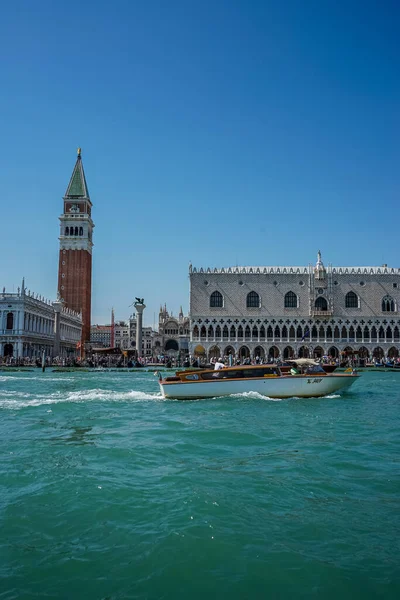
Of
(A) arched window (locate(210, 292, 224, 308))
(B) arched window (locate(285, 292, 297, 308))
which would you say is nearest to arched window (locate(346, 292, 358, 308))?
(B) arched window (locate(285, 292, 297, 308))

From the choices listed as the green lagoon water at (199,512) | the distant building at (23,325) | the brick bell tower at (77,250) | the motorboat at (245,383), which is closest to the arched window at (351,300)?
the distant building at (23,325)

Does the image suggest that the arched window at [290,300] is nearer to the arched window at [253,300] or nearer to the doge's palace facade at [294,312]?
the doge's palace facade at [294,312]

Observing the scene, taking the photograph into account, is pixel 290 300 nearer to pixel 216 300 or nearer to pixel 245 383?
pixel 216 300

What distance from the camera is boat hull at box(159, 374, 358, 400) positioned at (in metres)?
18.8

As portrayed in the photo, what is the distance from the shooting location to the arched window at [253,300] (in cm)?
5922

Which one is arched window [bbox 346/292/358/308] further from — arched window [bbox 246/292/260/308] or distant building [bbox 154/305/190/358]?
distant building [bbox 154/305/190/358]

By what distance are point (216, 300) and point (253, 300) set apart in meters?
4.30

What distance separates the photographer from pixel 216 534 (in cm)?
554

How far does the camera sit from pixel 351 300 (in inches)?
2331

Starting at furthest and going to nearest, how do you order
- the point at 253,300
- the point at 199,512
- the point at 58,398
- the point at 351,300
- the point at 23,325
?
the point at 253,300, the point at 351,300, the point at 23,325, the point at 58,398, the point at 199,512

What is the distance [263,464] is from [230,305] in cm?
5074

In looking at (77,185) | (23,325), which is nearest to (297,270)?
(23,325)

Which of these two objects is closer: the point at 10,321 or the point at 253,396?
the point at 253,396

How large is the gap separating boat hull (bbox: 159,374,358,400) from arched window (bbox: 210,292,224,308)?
3993 centimetres
